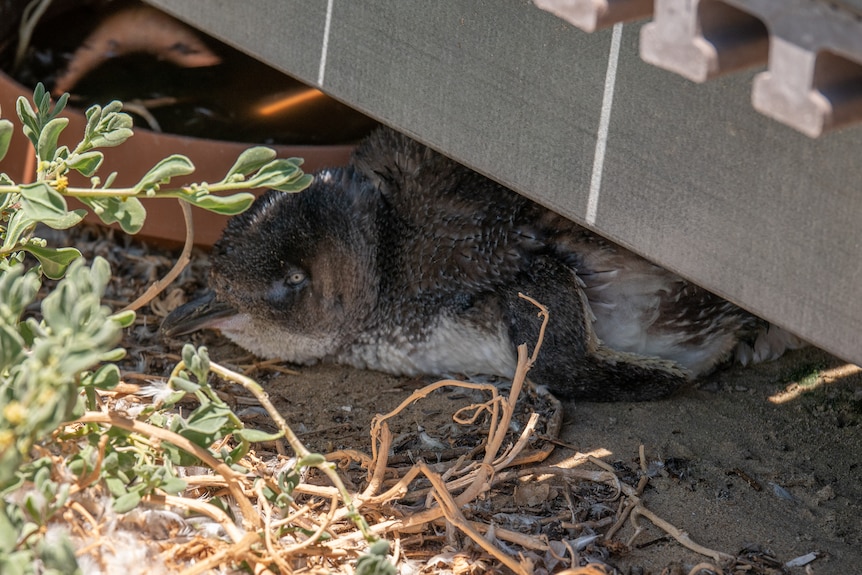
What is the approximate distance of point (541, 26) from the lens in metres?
2.90

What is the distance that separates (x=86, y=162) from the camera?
2645 millimetres

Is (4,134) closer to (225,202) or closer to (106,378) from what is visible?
(225,202)

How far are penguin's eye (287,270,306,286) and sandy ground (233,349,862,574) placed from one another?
0.43m

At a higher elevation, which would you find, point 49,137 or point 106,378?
point 49,137

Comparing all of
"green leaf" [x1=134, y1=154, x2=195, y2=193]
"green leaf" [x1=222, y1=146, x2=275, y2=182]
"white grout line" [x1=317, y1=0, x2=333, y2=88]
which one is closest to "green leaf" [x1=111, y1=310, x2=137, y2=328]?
"green leaf" [x1=134, y1=154, x2=195, y2=193]

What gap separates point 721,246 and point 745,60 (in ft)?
2.52

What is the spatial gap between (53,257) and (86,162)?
296 millimetres

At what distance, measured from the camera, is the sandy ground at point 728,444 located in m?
2.99

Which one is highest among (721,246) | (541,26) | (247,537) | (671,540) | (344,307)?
(541,26)

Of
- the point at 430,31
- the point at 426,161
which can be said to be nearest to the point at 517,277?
the point at 426,161

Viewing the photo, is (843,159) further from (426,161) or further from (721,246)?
(426,161)

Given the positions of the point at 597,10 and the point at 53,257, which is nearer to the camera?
the point at 597,10

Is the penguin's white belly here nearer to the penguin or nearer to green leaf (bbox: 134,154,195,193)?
the penguin

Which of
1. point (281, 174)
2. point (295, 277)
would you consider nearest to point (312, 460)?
point (281, 174)
